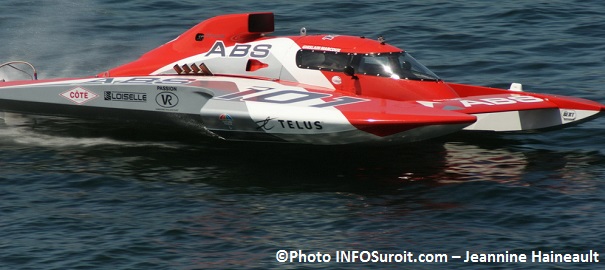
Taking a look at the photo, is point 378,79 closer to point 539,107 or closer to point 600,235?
point 539,107

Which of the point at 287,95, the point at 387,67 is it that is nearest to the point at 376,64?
the point at 387,67

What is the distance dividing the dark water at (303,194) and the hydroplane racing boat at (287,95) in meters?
0.54

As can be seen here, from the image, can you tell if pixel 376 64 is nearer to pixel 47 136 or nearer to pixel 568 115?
pixel 568 115

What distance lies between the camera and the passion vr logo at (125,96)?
14875mm

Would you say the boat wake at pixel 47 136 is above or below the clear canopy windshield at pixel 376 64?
below

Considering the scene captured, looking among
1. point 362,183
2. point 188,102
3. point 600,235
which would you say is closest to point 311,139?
point 362,183

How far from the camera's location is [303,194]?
505 inches

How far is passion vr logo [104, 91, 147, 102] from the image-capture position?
14875 mm

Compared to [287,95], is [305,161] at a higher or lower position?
lower

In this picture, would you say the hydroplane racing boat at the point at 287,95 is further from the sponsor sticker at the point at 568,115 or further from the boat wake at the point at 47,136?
the boat wake at the point at 47,136

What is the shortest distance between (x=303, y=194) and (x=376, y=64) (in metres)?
2.79

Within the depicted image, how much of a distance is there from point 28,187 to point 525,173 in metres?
6.40

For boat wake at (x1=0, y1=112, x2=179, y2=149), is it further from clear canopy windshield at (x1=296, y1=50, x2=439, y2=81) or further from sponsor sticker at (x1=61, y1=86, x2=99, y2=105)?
clear canopy windshield at (x1=296, y1=50, x2=439, y2=81)

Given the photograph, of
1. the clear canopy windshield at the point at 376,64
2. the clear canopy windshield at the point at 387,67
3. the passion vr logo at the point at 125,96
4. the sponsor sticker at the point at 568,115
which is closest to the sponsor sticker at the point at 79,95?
the passion vr logo at the point at 125,96
